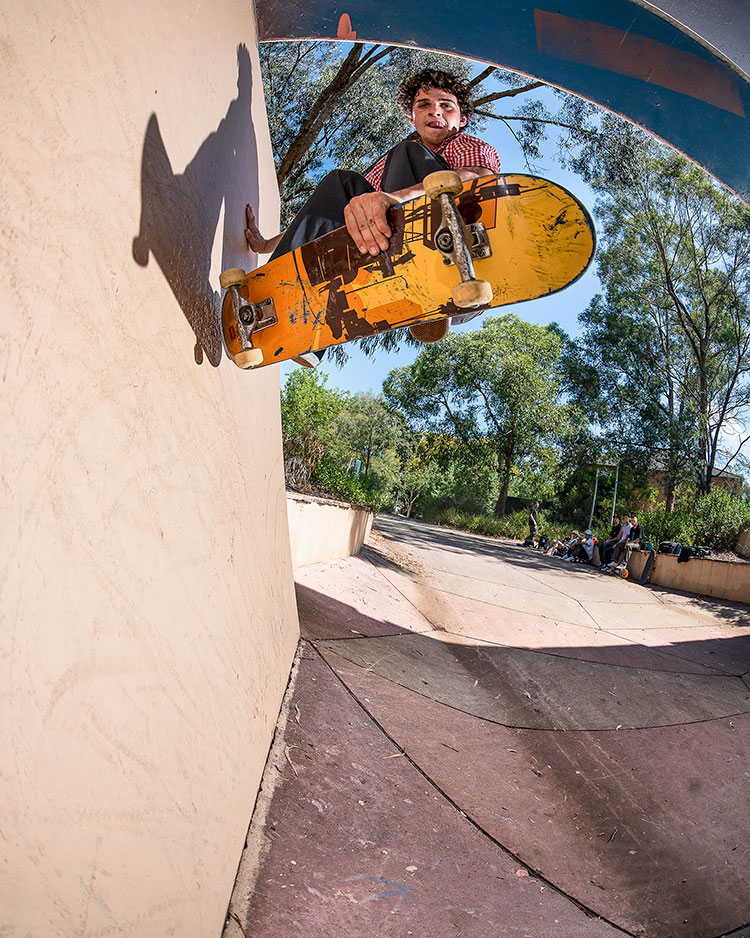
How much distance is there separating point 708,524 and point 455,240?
45.6 feet

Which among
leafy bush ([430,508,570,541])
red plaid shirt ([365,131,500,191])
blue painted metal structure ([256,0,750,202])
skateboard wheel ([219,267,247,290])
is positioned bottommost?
leafy bush ([430,508,570,541])

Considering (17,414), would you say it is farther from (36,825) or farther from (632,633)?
(632,633)

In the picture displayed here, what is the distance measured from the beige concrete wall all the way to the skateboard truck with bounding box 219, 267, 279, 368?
0.80 feet

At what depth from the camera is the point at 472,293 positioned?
1696 mm

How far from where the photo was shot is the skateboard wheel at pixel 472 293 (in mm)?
1691

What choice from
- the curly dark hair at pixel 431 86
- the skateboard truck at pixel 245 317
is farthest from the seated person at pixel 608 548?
the skateboard truck at pixel 245 317

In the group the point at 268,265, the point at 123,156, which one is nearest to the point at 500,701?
the point at 268,265

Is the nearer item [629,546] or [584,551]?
[629,546]

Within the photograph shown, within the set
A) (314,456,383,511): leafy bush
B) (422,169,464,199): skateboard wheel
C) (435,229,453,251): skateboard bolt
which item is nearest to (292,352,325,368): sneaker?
(435,229,453,251): skateboard bolt

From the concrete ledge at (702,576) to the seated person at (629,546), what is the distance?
11.6 inches

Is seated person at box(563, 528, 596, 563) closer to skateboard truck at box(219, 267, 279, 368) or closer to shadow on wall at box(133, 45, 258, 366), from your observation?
shadow on wall at box(133, 45, 258, 366)

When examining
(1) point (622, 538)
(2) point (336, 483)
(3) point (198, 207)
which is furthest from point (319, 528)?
(1) point (622, 538)

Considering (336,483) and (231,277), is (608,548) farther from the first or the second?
(231,277)

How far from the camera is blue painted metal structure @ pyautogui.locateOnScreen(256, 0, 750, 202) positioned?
3.71 meters
